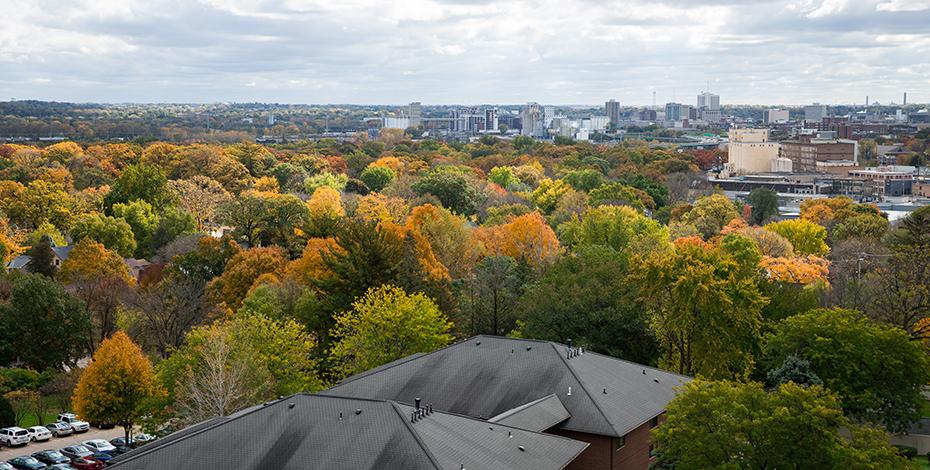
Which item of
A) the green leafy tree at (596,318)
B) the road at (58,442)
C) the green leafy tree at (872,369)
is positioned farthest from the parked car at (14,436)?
the green leafy tree at (872,369)

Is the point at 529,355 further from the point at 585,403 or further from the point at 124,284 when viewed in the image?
the point at 124,284

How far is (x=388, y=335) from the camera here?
137ft

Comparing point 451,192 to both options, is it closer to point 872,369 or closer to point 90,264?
point 90,264

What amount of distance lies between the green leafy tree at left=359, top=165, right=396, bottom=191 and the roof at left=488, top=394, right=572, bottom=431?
91.5 m

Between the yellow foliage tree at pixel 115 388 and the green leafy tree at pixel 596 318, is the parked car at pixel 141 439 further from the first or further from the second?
the green leafy tree at pixel 596 318

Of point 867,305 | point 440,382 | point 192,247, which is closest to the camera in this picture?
point 440,382

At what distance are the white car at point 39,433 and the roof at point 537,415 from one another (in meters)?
23.5

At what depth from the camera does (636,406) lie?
32.4 metres

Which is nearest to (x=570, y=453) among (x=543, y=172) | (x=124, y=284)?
(x=124, y=284)

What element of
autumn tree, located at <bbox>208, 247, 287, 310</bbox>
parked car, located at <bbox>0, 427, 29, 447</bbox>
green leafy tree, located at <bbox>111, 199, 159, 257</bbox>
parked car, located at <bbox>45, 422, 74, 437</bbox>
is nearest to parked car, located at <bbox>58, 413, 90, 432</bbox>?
parked car, located at <bbox>45, 422, 74, 437</bbox>

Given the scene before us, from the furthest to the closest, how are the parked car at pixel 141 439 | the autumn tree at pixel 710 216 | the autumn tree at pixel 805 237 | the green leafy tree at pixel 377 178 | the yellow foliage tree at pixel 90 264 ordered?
the green leafy tree at pixel 377 178
the autumn tree at pixel 710 216
the autumn tree at pixel 805 237
the yellow foliage tree at pixel 90 264
the parked car at pixel 141 439

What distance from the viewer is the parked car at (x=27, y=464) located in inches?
1526

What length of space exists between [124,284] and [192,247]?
1368 cm

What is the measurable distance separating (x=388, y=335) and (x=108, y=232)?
47.1m
